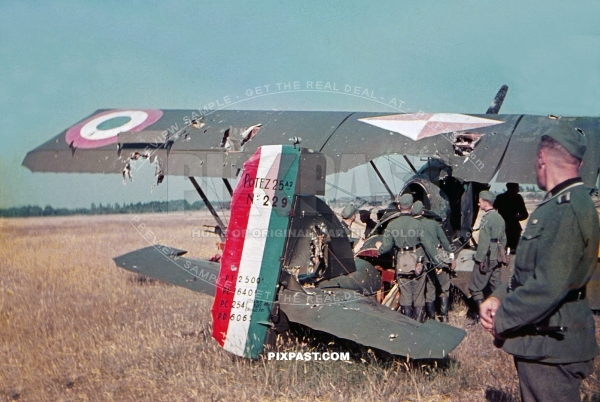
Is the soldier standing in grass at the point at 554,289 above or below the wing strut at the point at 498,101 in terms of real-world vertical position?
below

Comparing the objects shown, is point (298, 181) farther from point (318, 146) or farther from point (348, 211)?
point (348, 211)

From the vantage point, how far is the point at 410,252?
21.1 feet

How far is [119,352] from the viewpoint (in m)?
4.88

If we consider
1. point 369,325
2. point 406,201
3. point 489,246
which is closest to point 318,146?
point 406,201

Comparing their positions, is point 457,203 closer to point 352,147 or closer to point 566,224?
point 352,147

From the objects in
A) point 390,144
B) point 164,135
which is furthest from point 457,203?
point 164,135

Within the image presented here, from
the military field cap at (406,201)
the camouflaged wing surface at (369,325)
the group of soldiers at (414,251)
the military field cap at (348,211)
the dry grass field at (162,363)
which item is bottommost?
the dry grass field at (162,363)

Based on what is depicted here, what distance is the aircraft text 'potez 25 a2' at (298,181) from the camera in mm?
4102

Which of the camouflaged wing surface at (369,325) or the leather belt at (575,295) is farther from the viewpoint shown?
the camouflaged wing surface at (369,325)

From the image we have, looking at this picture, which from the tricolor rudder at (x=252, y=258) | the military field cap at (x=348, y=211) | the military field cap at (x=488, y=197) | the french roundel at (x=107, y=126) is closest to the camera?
the tricolor rudder at (x=252, y=258)

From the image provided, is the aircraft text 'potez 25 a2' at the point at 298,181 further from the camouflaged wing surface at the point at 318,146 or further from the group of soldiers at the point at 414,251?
the group of soldiers at the point at 414,251

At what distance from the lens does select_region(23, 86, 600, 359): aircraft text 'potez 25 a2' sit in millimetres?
4102

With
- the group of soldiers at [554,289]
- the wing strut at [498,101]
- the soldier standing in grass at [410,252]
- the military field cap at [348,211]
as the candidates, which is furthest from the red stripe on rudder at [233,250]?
the wing strut at [498,101]

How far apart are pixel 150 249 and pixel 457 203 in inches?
179
